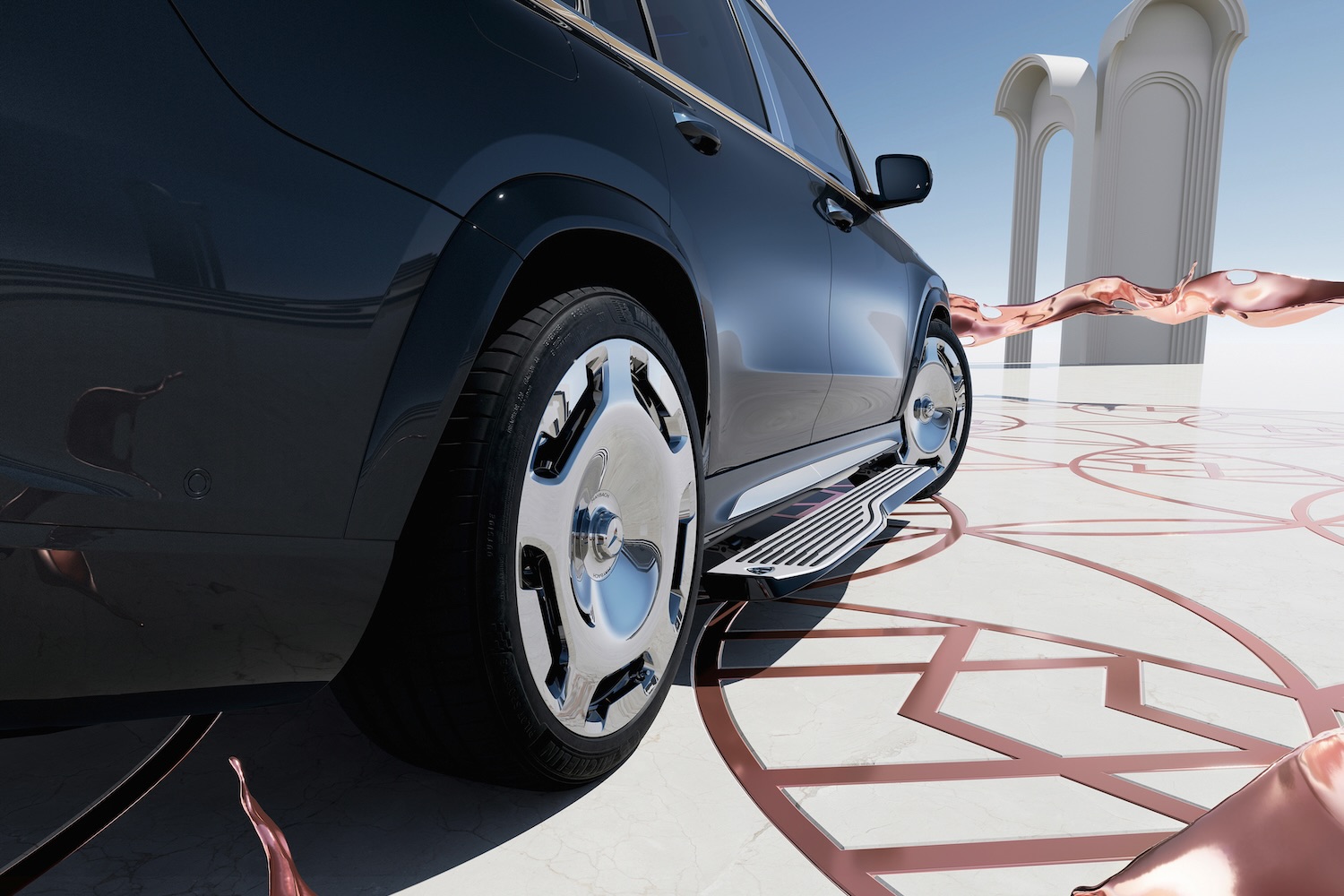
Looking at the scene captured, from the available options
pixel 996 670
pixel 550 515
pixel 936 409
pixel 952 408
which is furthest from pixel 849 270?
pixel 550 515

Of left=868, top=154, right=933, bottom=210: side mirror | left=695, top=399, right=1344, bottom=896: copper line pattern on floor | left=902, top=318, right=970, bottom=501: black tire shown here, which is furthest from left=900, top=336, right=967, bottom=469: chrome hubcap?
left=868, top=154, right=933, bottom=210: side mirror

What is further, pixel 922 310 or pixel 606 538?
pixel 922 310

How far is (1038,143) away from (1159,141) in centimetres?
282

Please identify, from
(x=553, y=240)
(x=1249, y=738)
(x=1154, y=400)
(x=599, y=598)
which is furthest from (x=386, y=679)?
(x=1154, y=400)

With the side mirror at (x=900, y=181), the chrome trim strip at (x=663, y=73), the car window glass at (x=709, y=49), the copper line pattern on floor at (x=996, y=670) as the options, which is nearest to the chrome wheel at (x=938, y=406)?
the copper line pattern on floor at (x=996, y=670)

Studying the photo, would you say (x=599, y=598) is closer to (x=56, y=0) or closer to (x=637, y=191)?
(x=637, y=191)

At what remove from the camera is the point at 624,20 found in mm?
1620

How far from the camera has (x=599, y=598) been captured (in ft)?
4.18

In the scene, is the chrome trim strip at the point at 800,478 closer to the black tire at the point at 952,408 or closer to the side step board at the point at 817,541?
the side step board at the point at 817,541

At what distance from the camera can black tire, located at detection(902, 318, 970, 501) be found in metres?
3.54

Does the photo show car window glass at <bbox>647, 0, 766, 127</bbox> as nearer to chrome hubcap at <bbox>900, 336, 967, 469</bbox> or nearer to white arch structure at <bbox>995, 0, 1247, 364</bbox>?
chrome hubcap at <bbox>900, 336, 967, 469</bbox>

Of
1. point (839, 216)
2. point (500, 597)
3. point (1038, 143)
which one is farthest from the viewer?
point (1038, 143)

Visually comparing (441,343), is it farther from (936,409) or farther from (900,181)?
(936,409)

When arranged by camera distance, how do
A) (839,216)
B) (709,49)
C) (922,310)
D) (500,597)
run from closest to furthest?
1. (500,597)
2. (709,49)
3. (839,216)
4. (922,310)
